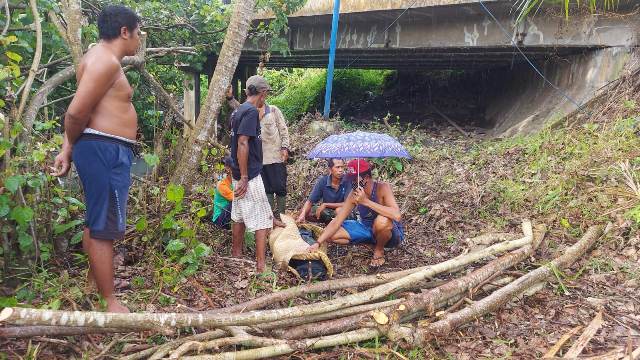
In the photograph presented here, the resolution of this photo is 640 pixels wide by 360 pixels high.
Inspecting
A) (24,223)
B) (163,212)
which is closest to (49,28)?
(163,212)

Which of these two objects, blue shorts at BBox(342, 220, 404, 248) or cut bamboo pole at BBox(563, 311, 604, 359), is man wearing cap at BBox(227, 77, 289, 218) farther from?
cut bamboo pole at BBox(563, 311, 604, 359)

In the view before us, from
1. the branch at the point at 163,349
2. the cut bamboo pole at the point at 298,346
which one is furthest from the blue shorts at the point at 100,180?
the cut bamboo pole at the point at 298,346

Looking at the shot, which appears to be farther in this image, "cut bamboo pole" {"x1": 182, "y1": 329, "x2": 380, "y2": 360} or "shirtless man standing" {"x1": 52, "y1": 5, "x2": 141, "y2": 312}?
"shirtless man standing" {"x1": 52, "y1": 5, "x2": 141, "y2": 312}

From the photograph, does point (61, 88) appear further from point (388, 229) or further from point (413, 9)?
point (413, 9)

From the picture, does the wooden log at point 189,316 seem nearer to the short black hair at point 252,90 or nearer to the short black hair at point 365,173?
the short black hair at point 365,173

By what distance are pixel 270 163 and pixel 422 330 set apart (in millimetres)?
3062

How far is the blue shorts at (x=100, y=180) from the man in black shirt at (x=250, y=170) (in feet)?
4.67

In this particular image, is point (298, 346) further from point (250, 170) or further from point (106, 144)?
point (250, 170)

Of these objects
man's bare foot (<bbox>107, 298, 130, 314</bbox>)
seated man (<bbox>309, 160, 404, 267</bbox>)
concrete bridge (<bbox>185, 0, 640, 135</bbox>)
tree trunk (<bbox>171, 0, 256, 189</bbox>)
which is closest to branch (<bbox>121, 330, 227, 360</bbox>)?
man's bare foot (<bbox>107, 298, 130, 314</bbox>)

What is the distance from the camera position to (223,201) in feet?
17.0

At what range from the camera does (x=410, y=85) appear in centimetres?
1569

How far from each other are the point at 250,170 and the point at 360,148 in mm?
1049

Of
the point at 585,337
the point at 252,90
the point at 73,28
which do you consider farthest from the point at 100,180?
the point at 585,337

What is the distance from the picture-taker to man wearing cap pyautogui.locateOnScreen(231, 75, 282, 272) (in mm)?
4406
